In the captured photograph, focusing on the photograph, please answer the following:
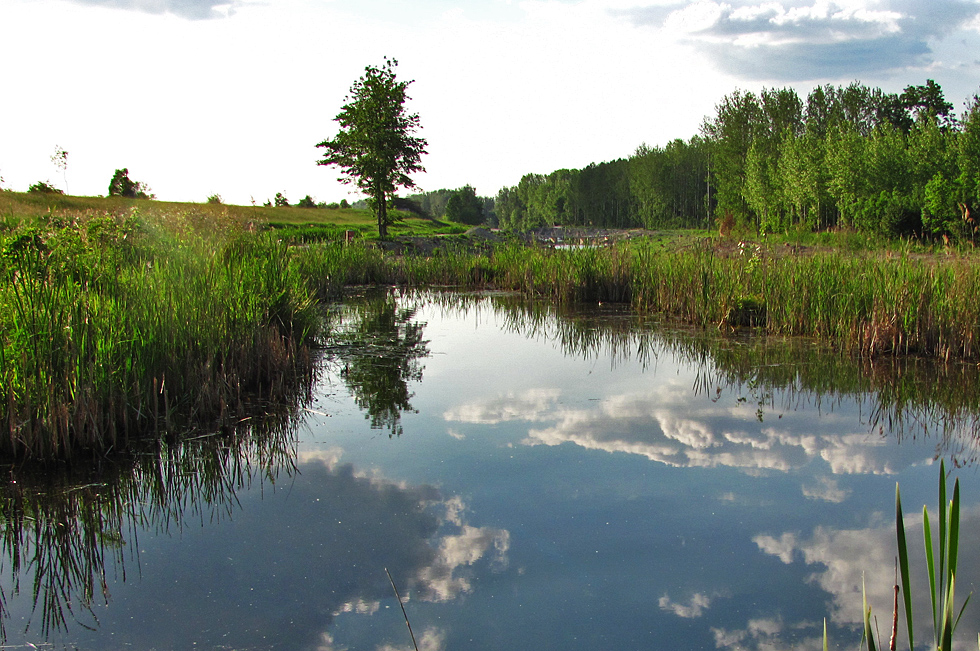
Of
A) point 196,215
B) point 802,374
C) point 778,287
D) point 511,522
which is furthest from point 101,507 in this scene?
point 778,287

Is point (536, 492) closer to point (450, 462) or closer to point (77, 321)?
point (450, 462)

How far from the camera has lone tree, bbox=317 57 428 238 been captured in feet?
79.7

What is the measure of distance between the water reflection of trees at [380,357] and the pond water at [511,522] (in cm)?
8

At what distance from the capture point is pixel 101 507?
138 inches

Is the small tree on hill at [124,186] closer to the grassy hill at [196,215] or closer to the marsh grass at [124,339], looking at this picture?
the grassy hill at [196,215]

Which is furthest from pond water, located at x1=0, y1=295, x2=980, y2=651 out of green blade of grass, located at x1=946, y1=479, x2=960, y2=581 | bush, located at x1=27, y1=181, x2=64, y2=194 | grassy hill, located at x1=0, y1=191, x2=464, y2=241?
bush, located at x1=27, y1=181, x2=64, y2=194

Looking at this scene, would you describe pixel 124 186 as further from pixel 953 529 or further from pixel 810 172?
pixel 953 529

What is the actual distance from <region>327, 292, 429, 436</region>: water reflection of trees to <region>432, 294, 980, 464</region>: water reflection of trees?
1.69m

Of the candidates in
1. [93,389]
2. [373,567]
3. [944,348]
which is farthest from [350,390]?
[944,348]

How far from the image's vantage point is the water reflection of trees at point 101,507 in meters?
2.79

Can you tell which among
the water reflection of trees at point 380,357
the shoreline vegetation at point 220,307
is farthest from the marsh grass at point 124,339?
the water reflection of trees at point 380,357

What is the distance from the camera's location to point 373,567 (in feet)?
9.90

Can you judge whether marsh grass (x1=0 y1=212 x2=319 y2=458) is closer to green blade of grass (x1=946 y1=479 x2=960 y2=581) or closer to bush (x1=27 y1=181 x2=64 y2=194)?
green blade of grass (x1=946 y1=479 x2=960 y2=581)

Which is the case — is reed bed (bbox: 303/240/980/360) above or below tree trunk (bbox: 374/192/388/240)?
below
